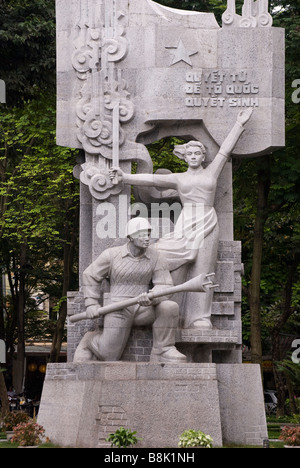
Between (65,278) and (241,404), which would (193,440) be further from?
(65,278)

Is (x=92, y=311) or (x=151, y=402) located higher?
(x=92, y=311)

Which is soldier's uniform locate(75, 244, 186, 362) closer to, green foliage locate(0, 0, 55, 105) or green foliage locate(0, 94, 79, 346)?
green foliage locate(0, 0, 55, 105)

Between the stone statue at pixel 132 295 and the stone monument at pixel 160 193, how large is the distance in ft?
0.08

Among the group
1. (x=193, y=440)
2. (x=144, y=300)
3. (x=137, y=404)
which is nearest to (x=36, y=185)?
(x=144, y=300)

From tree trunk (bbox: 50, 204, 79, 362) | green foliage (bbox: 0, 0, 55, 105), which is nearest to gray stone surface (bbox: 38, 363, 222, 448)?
green foliage (bbox: 0, 0, 55, 105)

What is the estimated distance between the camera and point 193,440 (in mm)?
16719

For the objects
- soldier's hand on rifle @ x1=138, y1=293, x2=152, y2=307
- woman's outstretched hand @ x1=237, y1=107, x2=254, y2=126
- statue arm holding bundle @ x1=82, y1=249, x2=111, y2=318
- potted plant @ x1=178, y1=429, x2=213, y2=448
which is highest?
woman's outstretched hand @ x1=237, y1=107, x2=254, y2=126

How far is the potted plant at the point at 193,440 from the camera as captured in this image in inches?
658

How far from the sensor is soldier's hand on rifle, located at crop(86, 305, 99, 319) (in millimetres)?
18641

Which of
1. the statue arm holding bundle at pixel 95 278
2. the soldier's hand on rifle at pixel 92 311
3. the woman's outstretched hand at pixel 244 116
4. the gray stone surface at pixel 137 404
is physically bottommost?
the gray stone surface at pixel 137 404

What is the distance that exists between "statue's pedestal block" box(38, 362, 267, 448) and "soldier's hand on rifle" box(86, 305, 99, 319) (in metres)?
0.81

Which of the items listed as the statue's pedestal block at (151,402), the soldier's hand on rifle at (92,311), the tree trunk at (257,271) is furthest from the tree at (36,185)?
the statue's pedestal block at (151,402)

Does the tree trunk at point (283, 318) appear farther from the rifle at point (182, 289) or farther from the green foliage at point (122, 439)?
the green foliage at point (122, 439)

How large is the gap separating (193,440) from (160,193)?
5302mm
